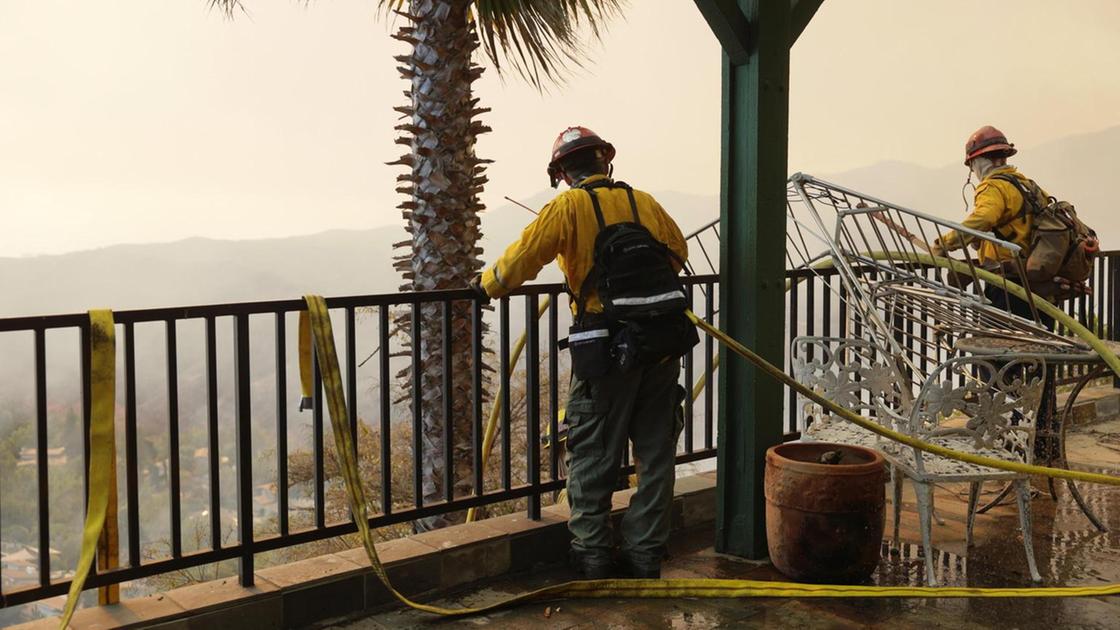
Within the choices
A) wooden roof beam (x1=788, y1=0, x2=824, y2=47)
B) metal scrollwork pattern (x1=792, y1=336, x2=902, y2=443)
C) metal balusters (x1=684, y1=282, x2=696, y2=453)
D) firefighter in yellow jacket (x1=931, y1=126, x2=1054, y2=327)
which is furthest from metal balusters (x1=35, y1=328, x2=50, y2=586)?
firefighter in yellow jacket (x1=931, y1=126, x2=1054, y2=327)

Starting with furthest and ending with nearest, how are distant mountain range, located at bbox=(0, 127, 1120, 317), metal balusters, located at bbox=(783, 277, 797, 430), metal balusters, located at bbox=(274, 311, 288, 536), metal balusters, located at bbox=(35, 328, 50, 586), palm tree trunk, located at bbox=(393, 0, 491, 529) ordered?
1. distant mountain range, located at bbox=(0, 127, 1120, 317)
2. palm tree trunk, located at bbox=(393, 0, 491, 529)
3. metal balusters, located at bbox=(783, 277, 797, 430)
4. metal balusters, located at bbox=(274, 311, 288, 536)
5. metal balusters, located at bbox=(35, 328, 50, 586)

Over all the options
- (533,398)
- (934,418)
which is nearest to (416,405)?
(533,398)

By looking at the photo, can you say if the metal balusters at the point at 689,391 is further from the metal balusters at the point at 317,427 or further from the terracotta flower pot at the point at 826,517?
the metal balusters at the point at 317,427

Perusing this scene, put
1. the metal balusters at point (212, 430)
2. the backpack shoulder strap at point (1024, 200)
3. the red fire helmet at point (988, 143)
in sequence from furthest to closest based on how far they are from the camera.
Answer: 1. the red fire helmet at point (988, 143)
2. the backpack shoulder strap at point (1024, 200)
3. the metal balusters at point (212, 430)

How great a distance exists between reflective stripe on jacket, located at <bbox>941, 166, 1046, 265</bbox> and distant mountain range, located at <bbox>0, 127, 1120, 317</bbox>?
58.7 ft

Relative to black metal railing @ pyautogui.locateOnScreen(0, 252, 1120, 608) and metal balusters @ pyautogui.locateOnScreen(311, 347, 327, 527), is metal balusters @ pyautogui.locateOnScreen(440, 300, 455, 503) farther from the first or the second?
metal balusters @ pyautogui.locateOnScreen(311, 347, 327, 527)

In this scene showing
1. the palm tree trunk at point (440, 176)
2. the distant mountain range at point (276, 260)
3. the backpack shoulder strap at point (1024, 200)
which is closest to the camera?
the backpack shoulder strap at point (1024, 200)

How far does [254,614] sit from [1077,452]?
5.41 metres

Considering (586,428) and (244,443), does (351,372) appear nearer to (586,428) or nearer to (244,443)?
(244,443)

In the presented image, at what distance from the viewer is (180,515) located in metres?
3.38

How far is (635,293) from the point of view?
3.65m

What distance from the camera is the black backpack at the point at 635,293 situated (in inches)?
144

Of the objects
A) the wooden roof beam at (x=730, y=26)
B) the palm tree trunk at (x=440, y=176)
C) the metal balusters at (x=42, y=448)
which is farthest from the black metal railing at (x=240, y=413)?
the palm tree trunk at (x=440, y=176)

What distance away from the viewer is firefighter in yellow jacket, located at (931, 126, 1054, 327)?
5.42m
